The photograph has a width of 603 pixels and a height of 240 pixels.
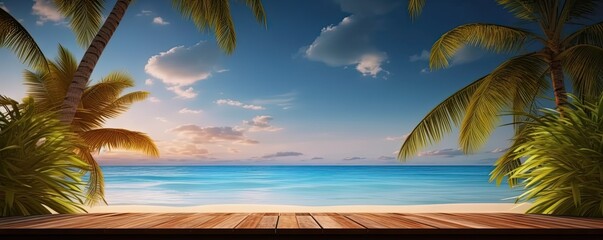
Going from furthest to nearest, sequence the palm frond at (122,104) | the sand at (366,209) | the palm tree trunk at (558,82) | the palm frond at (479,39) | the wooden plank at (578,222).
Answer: the sand at (366,209) → the palm frond at (122,104) → the palm frond at (479,39) → the palm tree trunk at (558,82) → the wooden plank at (578,222)

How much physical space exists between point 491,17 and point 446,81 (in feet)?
14.7

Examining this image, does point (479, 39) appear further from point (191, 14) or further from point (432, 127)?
point (191, 14)

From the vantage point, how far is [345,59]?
24.1 m

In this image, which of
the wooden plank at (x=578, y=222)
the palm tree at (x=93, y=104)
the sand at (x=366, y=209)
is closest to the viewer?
the wooden plank at (x=578, y=222)

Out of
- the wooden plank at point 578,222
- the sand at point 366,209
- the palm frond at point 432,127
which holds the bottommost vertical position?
the sand at point 366,209

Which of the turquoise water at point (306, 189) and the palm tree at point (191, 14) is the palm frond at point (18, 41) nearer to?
the palm tree at point (191, 14)

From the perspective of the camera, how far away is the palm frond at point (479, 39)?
716cm

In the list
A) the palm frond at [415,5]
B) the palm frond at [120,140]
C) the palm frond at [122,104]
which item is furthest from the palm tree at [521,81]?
the palm frond at [122,104]

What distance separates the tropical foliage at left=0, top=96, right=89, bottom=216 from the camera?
2.79 meters

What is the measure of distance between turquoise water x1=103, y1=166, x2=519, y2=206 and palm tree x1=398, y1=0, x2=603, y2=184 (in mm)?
12531

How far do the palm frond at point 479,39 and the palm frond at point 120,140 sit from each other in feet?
24.4

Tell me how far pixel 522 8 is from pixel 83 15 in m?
8.65

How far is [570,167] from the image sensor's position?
116 inches
